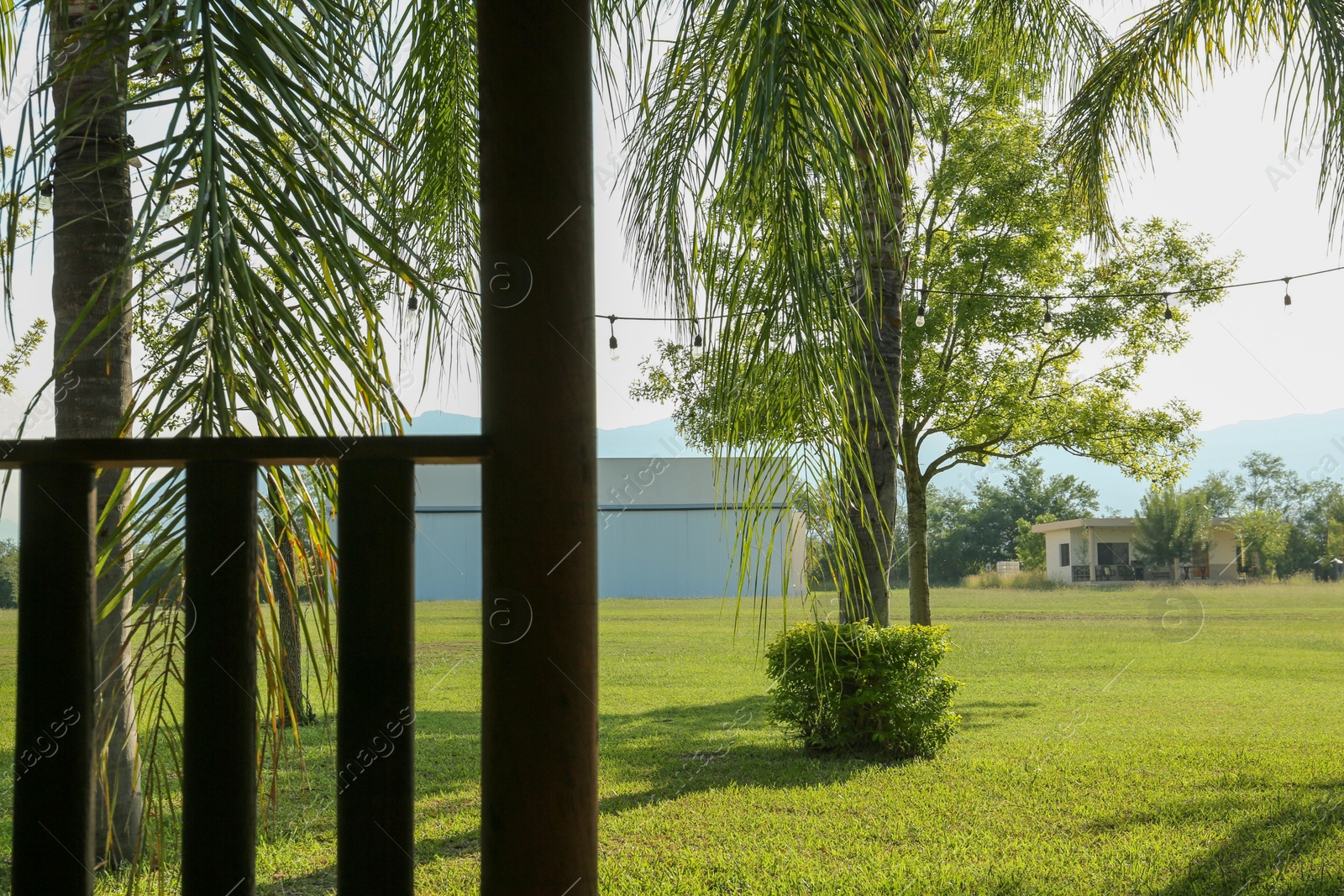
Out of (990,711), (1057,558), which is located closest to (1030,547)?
(1057,558)

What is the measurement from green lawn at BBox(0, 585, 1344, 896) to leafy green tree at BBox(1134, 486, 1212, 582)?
18.2 metres

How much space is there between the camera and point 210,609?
1.18 metres

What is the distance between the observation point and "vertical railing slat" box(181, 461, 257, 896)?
118cm

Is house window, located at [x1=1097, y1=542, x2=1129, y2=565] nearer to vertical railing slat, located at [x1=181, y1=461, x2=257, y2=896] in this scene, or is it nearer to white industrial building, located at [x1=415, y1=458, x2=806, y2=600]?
white industrial building, located at [x1=415, y1=458, x2=806, y2=600]

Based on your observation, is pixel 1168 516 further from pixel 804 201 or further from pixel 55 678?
pixel 55 678

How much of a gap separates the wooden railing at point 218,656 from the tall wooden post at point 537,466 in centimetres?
12

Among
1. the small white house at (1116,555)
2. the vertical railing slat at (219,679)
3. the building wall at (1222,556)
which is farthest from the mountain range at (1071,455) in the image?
the building wall at (1222,556)

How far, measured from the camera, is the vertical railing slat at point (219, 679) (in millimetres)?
1181

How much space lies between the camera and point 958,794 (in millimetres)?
5840

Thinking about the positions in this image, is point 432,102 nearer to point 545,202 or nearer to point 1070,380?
point 545,202

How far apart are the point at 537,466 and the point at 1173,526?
1287 inches

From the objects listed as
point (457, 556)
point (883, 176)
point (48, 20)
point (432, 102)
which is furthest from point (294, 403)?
point (457, 556)

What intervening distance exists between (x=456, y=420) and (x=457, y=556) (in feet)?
30.1

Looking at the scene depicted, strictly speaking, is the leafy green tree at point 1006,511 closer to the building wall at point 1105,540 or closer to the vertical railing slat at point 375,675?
the building wall at point 1105,540
